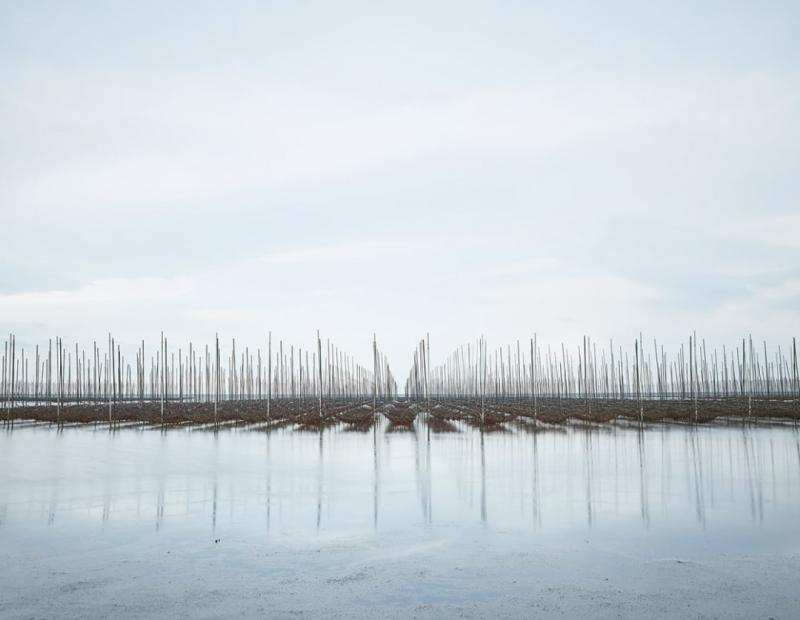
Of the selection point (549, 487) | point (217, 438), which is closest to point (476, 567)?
point (549, 487)

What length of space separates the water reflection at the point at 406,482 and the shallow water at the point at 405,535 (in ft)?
0.32

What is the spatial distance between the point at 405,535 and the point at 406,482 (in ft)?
19.7

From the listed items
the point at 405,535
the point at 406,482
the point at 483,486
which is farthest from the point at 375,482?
the point at 405,535

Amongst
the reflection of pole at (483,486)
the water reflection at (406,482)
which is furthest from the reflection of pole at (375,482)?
the reflection of pole at (483,486)

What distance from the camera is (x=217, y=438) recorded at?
32250 mm

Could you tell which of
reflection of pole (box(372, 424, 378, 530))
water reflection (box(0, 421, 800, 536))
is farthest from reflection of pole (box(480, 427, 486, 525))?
reflection of pole (box(372, 424, 378, 530))

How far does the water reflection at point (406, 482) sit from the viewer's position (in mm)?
13312

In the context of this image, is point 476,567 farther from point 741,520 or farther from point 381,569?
point 741,520

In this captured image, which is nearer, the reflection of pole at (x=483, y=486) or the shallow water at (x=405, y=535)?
the shallow water at (x=405, y=535)

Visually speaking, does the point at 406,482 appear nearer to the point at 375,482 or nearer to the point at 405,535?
the point at 375,482

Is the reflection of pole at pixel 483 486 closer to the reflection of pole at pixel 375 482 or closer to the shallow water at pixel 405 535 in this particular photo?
the shallow water at pixel 405 535

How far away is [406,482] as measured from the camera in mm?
17844

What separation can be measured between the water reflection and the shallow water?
0.32 feet

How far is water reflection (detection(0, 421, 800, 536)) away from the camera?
43.7ft
